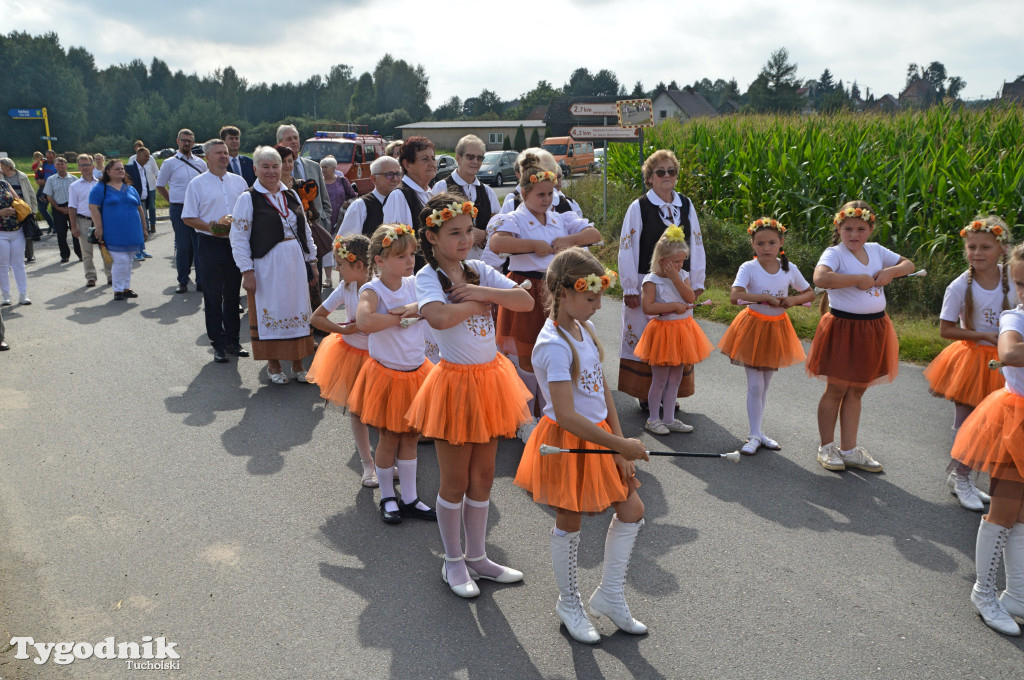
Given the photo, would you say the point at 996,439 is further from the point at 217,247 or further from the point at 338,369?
the point at 217,247

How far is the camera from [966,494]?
501 cm

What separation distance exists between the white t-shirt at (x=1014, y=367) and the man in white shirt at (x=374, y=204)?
4.71m

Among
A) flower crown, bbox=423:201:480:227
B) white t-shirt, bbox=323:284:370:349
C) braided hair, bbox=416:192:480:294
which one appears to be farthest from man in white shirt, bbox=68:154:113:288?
flower crown, bbox=423:201:480:227

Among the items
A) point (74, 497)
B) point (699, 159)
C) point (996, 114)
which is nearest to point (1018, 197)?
point (996, 114)

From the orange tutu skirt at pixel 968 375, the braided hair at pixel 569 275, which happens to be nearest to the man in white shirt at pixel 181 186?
the braided hair at pixel 569 275

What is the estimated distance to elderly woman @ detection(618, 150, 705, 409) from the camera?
6203 millimetres

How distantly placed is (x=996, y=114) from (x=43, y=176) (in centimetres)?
2013

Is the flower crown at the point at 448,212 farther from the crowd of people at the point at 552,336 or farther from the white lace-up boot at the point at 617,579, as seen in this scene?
the white lace-up boot at the point at 617,579

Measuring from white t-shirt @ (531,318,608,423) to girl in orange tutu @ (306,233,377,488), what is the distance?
6.58 ft

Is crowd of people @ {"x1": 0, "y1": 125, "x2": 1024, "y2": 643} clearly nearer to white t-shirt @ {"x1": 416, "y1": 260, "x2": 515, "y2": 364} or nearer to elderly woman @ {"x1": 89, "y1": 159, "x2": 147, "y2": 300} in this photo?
white t-shirt @ {"x1": 416, "y1": 260, "x2": 515, "y2": 364}

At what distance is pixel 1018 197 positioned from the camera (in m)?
9.92

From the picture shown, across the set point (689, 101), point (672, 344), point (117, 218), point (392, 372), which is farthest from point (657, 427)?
point (689, 101)

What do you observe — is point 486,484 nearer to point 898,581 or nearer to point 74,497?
point 898,581

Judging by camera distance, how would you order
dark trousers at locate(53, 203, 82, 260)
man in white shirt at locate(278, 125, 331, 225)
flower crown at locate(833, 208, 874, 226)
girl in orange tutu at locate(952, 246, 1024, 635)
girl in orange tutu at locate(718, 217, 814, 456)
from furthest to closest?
dark trousers at locate(53, 203, 82, 260) → man in white shirt at locate(278, 125, 331, 225) → girl in orange tutu at locate(718, 217, 814, 456) → flower crown at locate(833, 208, 874, 226) → girl in orange tutu at locate(952, 246, 1024, 635)
